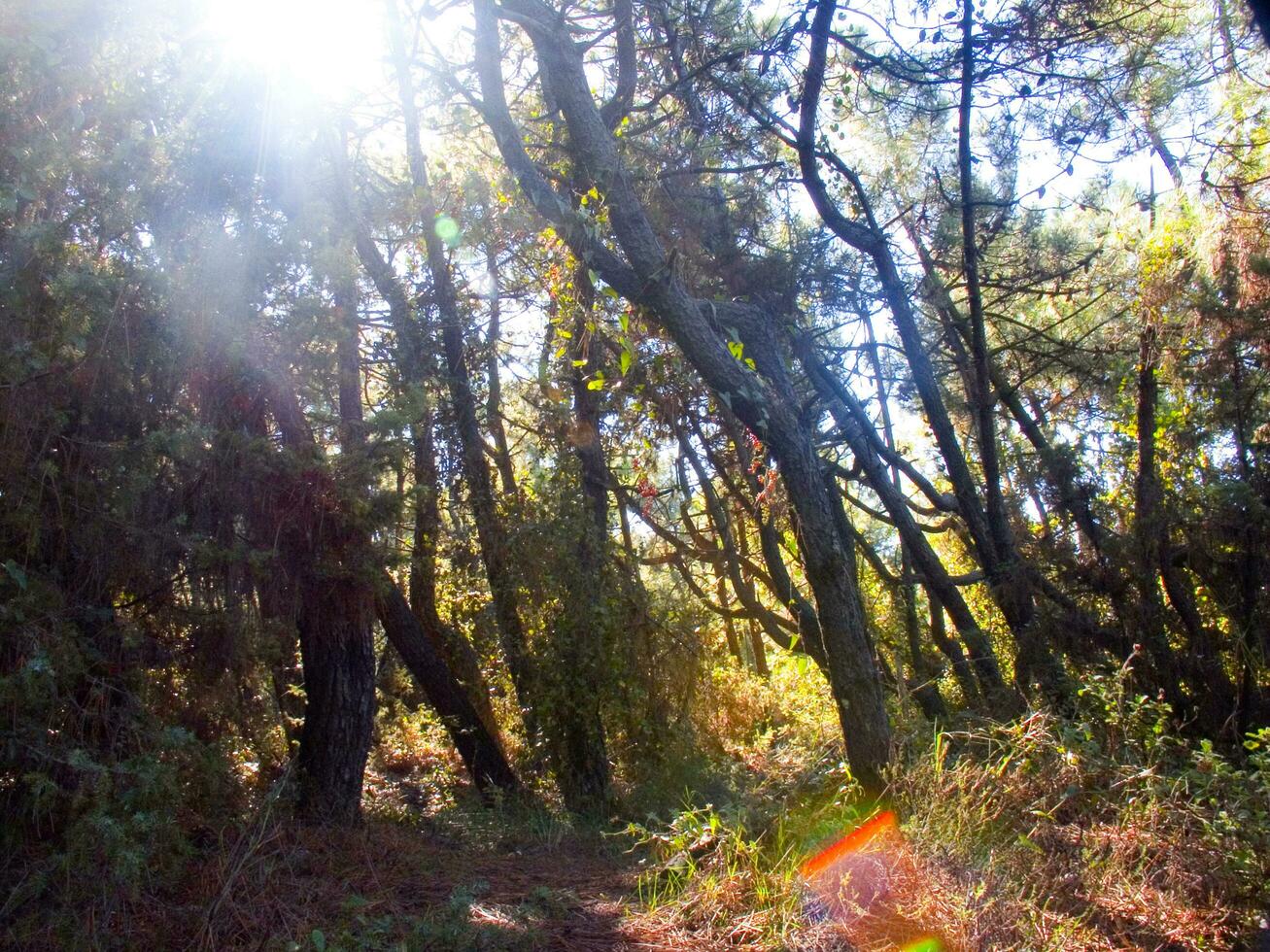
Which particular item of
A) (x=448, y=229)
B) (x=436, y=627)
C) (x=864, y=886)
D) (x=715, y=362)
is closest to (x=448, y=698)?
(x=436, y=627)

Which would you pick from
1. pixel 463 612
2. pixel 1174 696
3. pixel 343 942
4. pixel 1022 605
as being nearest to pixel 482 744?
pixel 463 612

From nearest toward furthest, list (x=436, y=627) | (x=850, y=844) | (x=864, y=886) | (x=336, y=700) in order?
(x=864, y=886)
(x=850, y=844)
(x=336, y=700)
(x=436, y=627)

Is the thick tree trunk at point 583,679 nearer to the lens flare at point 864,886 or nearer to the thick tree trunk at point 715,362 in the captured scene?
the thick tree trunk at point 715,362

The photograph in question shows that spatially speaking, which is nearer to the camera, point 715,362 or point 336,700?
point 715,362

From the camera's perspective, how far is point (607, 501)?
33.2ft

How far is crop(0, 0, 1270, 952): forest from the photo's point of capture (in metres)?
4.70

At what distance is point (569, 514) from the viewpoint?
30.5ft

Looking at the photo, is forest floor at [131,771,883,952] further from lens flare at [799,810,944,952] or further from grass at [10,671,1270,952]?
lens flare at [799,810,944,952]

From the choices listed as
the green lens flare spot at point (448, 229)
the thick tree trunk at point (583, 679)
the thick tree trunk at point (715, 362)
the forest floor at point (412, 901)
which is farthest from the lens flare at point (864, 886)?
the green lens flare spot at point (448, 229)

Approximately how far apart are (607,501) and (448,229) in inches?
122

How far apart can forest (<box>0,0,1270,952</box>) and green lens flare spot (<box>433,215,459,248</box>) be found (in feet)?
0.60

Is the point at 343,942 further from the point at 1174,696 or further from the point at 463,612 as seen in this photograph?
the point at 1174,696

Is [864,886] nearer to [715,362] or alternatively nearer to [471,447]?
[715,362]

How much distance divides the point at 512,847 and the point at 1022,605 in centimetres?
545
